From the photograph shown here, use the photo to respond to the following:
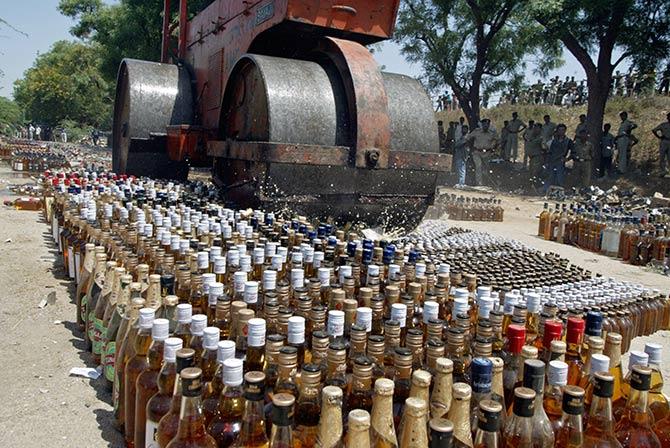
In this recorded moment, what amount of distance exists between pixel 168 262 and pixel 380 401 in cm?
229

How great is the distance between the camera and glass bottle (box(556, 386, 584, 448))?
1.85 meters

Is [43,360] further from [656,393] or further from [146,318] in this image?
[656,393]

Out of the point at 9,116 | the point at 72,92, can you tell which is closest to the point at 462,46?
the point at 72,92

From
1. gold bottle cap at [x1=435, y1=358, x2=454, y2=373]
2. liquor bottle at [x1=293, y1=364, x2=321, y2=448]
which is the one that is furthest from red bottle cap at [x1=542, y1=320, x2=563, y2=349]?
liquor bottle at [x1=293, y1=364, x2=321, y2=448]

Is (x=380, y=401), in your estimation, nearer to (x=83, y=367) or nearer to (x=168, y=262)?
(x=168, y=262)

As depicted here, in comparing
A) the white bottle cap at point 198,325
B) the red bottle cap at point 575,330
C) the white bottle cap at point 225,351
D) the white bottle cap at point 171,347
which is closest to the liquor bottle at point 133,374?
the white bottle cap at point 198,325

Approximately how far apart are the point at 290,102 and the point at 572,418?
5087 millimetres

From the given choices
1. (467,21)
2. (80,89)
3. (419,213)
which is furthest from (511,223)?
(80,89)

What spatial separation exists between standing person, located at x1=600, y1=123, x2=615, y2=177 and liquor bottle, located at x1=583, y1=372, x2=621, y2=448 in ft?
65.3

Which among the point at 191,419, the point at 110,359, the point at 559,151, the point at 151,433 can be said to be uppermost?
the point at 559,151

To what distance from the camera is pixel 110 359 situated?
10.9 ft

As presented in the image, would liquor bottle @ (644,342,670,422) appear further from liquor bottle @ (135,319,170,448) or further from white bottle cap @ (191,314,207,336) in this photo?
liquor bottle @ (135,319,170,448)

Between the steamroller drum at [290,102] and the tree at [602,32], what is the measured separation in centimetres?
1458

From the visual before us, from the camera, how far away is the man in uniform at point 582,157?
1853 cm
